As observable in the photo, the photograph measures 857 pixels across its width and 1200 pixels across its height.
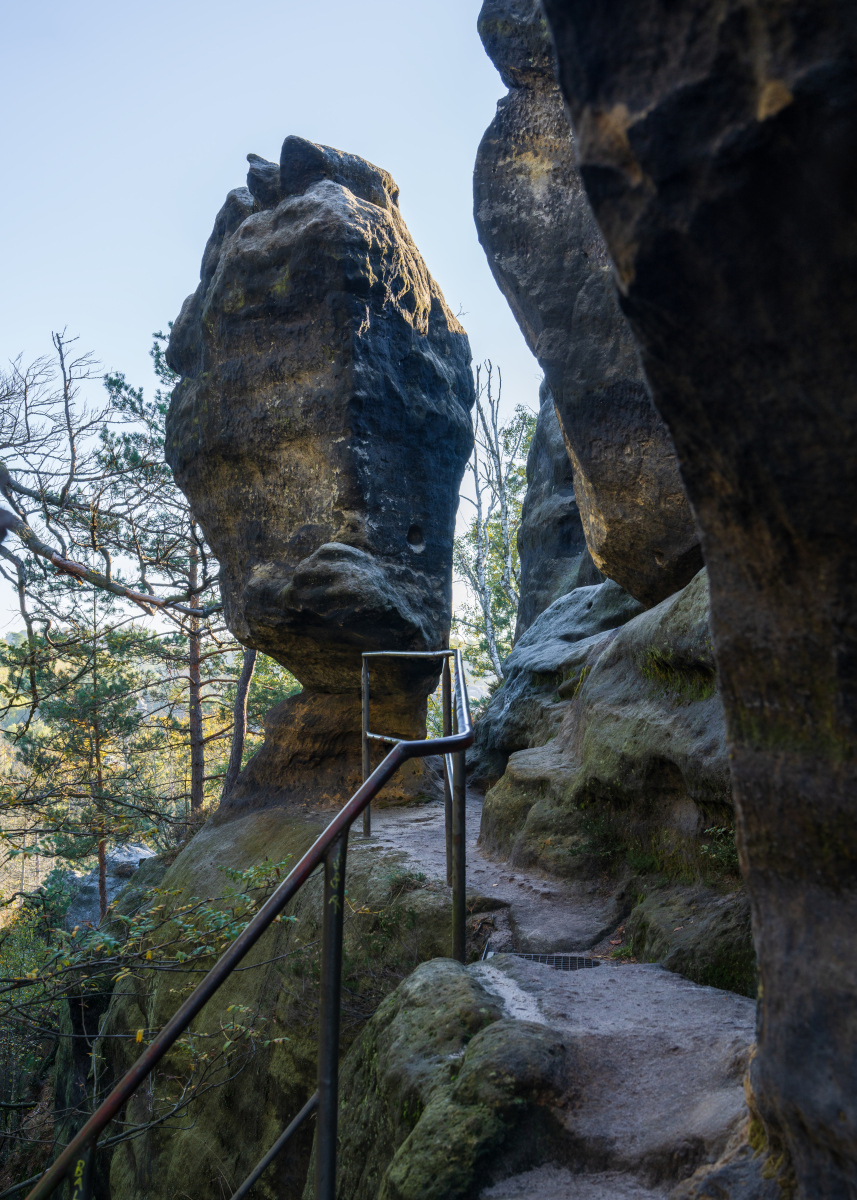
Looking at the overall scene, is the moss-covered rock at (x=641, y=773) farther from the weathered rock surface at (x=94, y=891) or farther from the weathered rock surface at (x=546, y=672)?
the weathered rock surface at (x=94, y=891)

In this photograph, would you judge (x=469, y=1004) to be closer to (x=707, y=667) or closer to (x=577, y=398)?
(x=707, y=667)

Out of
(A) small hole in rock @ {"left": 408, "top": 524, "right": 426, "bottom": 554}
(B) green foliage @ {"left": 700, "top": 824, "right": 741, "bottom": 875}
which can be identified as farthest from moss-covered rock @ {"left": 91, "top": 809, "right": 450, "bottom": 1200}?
(A) small hole in rock @ {"left": 408, "top": 524, "right": 426, "bottom": 554}

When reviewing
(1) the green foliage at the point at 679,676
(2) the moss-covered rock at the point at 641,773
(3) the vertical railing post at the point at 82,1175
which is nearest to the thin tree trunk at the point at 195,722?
(2) the moss-covered rock at the point at 641,773

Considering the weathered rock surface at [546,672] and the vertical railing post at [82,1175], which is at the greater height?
the weathered rock surface at [546,672]

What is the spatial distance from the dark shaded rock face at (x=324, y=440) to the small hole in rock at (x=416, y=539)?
2 centimetres

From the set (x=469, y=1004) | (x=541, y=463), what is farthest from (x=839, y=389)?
(x=541, y=463)

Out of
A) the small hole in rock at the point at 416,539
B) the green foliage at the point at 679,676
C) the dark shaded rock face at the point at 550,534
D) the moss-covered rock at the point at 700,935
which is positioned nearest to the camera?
the moss-covered rock at the point at 700,935

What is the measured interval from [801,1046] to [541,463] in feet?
42.3

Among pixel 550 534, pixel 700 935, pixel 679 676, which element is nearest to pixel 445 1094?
pixel 700 935

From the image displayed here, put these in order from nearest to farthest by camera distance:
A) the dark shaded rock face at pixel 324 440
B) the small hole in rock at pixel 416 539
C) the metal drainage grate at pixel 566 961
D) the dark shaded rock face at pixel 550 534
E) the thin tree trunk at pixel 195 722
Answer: the metal drainage grate at pixel 566 961 < the dark shaded rock face at pixel 324 440 < the small hole in rock at pixel 416 539 < the dark shaded rock face at pixel 550 534 < the thin tree trunk at pixel 195 722

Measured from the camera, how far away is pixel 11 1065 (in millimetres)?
10219

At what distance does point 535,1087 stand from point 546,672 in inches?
217

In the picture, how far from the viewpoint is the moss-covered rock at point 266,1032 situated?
12.9 ft

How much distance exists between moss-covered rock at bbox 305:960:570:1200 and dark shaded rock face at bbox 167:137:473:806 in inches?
178
